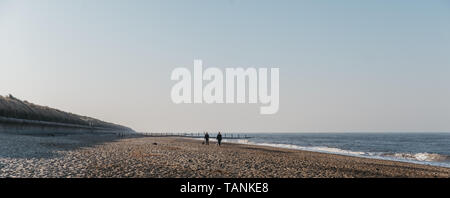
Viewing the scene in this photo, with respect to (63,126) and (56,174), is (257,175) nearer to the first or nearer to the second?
(56,174)

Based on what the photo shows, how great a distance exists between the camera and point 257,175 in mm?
12641
